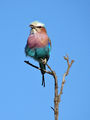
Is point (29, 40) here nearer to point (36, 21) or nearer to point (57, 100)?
point (36, 21)

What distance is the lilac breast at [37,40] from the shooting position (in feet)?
13.6

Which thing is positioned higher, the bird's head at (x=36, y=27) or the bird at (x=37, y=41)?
the bird's head at (x=36, y=27)

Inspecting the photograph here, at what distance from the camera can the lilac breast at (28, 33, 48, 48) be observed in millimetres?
4137

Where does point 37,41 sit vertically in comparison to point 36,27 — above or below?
below

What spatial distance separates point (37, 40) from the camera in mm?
4152

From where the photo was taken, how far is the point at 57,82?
7.97 feet

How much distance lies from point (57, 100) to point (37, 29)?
7.62 ft

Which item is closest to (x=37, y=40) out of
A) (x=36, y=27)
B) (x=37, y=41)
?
(x=37, y=41)

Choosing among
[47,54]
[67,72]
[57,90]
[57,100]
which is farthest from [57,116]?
[47,54]

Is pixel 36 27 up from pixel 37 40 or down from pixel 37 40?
up

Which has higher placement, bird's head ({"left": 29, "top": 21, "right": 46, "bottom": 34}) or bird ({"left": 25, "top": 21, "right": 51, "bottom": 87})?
bird's head ({"left": 29, "top": 21, "right": 46, "bottom": 34})

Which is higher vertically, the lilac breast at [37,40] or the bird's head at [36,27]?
the bird's head at [36,27]

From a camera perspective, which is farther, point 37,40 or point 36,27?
point 36,27

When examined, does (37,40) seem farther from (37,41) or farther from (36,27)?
(36,27)
